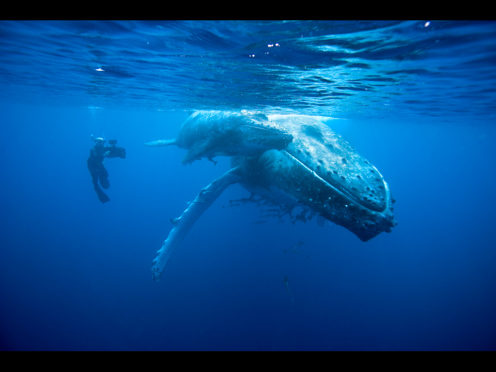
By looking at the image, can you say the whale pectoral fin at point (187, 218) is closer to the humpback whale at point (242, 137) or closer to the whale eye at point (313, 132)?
the humpback whale at point (242, 137)

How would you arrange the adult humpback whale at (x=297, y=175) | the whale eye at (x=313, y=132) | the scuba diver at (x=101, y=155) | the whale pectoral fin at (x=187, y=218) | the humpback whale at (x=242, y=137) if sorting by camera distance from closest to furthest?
the adult humpback whale at (x=297, y=175)
the humpback whale at (x=242, y=137)
the whale pectoral fin at (x=187, y=218)
the whale eye at (x=313, y=132)
the scuba diver at (x=101, y=155)

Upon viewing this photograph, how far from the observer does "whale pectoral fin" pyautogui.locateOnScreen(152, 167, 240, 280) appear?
26.9ft

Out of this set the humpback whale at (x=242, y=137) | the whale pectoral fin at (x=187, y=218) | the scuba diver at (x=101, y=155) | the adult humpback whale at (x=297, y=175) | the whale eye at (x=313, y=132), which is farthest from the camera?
the scuba diver at (x=101, y=155)

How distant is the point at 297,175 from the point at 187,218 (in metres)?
3.94

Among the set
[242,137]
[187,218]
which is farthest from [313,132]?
[187,218]

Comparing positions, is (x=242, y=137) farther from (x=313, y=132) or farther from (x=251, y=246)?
(x=251, y=246)

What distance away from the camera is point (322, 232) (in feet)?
75.5

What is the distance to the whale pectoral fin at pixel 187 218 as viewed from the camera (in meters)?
8.21

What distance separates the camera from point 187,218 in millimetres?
9000

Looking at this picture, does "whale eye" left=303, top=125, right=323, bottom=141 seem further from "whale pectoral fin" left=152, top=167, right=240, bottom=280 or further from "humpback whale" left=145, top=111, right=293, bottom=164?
"whale pectoral fin" left=152, top=167, right=240, bottom=280

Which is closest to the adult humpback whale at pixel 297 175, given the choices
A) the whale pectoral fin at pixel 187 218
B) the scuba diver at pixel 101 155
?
the whale pectoral fin at pixel 187 218

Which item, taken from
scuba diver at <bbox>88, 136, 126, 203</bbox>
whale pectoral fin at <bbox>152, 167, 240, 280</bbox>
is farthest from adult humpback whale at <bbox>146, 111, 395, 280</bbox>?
scuba diver at <bbox>88, 136, 126, 203</bbox>

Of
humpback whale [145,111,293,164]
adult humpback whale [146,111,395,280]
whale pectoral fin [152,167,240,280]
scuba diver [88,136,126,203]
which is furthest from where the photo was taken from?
scuba diver [88,136,126,203]

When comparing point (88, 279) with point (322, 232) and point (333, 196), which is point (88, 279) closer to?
point (322, 232)
